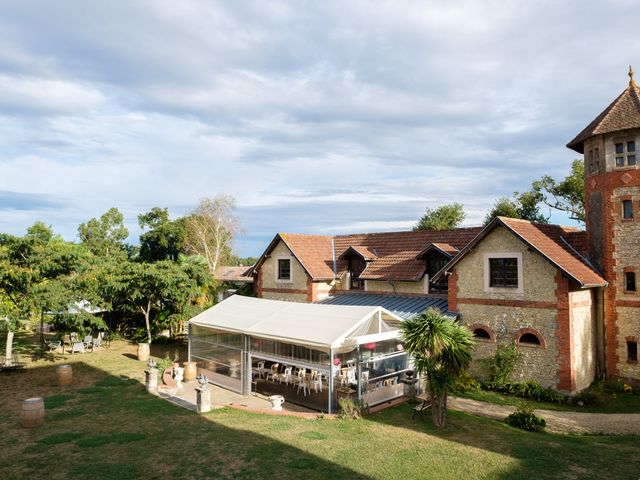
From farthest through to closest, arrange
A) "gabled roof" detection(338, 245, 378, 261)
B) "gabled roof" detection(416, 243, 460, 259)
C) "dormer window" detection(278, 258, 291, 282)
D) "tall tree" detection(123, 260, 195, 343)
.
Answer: "dormer window" detection(278, 258, 291, 282)
"gabled roof" detection(338, 245, 378, 261)
"tall tree" detection(123, 260, 195, 343)
"gabled roof" detection(416, 243, 460, 259)

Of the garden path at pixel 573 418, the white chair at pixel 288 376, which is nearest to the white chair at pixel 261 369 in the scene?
the white chair at pixel 288 376

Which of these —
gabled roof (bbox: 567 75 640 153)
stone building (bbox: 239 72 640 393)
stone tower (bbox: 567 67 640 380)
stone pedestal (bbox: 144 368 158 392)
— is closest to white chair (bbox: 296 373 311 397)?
stone pedestal (bbox: 144 368 158 392)

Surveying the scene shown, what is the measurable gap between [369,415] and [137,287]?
16.5 m

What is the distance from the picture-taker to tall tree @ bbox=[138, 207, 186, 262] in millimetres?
48438

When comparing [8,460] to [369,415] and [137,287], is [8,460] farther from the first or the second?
[137,287]

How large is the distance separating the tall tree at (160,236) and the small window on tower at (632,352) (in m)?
41.0

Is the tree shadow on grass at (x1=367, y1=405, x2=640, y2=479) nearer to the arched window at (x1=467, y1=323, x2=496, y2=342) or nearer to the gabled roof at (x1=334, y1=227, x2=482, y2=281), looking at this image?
the arched window at (x1=467, y1=323, x2=496, y2=342)

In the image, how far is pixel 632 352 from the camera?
62.2ft

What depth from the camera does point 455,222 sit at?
49625 mm

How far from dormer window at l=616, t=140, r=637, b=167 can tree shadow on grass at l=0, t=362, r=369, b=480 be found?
1764cm

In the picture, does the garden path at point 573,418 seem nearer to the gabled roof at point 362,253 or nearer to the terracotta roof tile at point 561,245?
the terracotta roof tile at point 561,245

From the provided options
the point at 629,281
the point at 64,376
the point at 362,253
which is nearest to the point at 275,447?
the point at 64,376

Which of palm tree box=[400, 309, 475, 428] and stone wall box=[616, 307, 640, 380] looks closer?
palm tree box=[400, 309, 475, 428]

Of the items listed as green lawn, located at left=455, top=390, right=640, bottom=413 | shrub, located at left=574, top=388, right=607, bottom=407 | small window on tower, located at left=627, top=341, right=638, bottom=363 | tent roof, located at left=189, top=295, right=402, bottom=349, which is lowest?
green lawn, located at left=455, top=390, right=640, bottom=413
